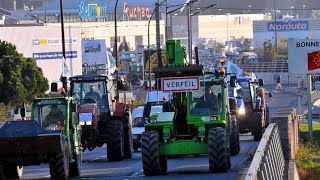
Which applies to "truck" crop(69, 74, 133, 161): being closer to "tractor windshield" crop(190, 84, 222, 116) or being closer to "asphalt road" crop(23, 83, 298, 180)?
"asphalt road" crop(23, 83, 298, 180)

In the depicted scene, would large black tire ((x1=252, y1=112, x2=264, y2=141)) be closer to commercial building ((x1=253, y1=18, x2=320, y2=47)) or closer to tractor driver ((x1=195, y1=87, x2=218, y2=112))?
tractor driver ((x1=195, y1=87, x2=218, y2=112))

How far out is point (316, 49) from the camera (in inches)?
1828

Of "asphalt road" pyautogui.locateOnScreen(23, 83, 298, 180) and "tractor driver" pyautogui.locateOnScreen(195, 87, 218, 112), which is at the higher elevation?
"tractor driver" pyautogui.locateOnScreen(195, 87, 218, 112)

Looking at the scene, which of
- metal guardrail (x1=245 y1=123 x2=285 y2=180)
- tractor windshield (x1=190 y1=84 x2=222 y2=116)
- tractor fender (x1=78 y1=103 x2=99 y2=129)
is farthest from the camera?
tractor fender (x1=78 y1=103 x2=99 y2=129)

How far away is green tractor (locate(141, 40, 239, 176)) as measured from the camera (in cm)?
2542

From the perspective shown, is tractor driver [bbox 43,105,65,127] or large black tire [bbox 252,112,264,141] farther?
large black tire [bbox 252,112,264,141]

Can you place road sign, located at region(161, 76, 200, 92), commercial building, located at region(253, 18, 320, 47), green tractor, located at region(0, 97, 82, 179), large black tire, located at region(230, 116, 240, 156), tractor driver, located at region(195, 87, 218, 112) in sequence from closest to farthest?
green tractor, located at region(0, 97, 82, 179) → road sign, located at region(161, 76, 200, 92) → tractor driver, located at region(195, 87, 218, 112) → large black tire, located at region(230, 116, 240, 156) → commercial building, located at region(253, 18, 320, 47)

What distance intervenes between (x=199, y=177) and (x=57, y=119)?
12.7ft

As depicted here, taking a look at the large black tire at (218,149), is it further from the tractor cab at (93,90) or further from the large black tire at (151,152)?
the tractor cab at (93,90)

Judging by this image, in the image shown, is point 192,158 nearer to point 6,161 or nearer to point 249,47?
point 6,161

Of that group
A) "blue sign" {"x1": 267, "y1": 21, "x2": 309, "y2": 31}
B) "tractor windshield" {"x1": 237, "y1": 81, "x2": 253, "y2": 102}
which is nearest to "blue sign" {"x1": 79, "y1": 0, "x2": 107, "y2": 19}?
"blue sign" {"x1": 267, "y1": 21, "x2": 309, "y2": 31}

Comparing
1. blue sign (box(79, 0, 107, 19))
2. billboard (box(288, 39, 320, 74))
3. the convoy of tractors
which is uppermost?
blue sign (box(79, 0, 107, 19))

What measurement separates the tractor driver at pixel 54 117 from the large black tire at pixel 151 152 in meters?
2.40

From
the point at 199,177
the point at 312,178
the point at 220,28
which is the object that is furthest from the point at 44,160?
the point at 220,28
